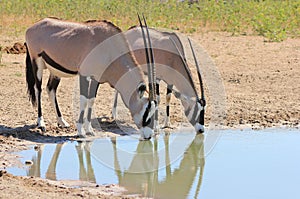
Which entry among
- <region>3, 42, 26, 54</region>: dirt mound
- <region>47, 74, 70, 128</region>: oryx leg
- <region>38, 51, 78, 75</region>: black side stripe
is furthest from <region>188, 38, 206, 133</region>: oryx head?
<region>3, 42, 26, 54</region>: dirt mound

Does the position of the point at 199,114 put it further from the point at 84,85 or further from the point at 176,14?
the point at 176,14

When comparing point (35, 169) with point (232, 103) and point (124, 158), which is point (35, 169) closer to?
point (124, 158)

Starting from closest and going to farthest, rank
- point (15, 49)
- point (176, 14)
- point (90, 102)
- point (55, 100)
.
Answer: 1. point (90, 102)
2. point (55, 100)
3. point (15, 49)
4. point (176, 14)

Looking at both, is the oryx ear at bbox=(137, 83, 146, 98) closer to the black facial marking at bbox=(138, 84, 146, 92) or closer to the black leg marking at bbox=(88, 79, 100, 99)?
the black facial marking at bbox=(138, 84, 146, 92)

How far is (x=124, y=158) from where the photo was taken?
310 inches

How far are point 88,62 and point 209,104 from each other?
2.69 m

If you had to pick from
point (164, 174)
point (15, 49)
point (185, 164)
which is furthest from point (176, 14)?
point (164, 174)

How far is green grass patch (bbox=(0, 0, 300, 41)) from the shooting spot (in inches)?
694

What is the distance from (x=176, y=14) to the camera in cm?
1998

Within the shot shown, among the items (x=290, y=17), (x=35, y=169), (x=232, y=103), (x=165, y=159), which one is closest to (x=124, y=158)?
(x=165, y=159)

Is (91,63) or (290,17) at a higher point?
(290,17)

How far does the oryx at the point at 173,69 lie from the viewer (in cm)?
859

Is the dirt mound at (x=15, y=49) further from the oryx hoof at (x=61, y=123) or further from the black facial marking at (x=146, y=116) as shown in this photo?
the black facial marking at (x=146, y=116)

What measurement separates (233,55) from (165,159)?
6.76 m
